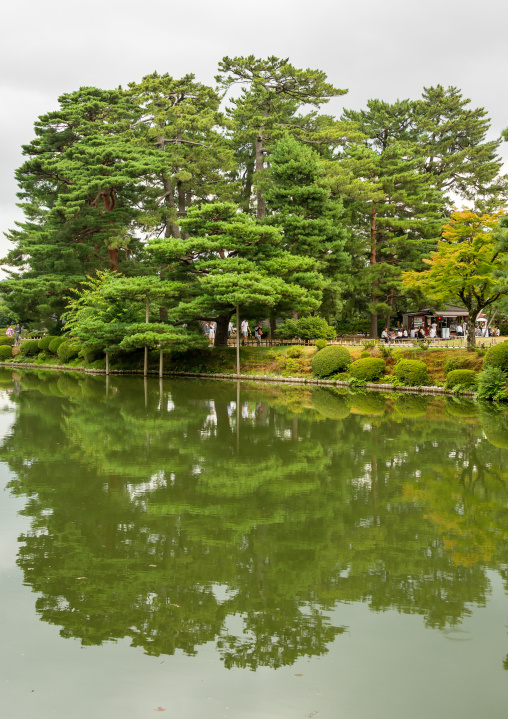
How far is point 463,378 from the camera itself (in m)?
21.2

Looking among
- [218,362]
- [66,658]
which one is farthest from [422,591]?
[218,362]

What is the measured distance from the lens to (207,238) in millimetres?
26453

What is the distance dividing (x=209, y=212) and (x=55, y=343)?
15563 millimetres

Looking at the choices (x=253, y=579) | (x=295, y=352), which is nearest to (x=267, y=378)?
(x=295, y=352)

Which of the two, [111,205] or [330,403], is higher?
[111,205]

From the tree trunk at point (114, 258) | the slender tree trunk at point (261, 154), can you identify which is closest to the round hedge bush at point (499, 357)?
the slender tree trunk at point (261, 154)

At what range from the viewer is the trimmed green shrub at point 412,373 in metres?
22.8

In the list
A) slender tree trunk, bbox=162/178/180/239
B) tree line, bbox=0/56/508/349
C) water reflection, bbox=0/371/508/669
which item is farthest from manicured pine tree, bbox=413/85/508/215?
water reflection, bbox=0/371/508/669

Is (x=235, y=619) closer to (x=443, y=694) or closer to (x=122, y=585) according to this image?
(x=122, y=585)

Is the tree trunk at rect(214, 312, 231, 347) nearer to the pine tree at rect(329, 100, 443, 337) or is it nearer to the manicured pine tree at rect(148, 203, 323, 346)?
the manicured pine tree at rect(148, 203, 323, 346)

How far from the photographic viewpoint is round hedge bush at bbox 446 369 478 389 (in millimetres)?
21062

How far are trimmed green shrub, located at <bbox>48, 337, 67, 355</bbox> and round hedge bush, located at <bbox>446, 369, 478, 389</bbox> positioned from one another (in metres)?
23.5

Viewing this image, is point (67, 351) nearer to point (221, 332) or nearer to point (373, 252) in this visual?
point (221, 332)

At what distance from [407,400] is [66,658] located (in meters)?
16.6
